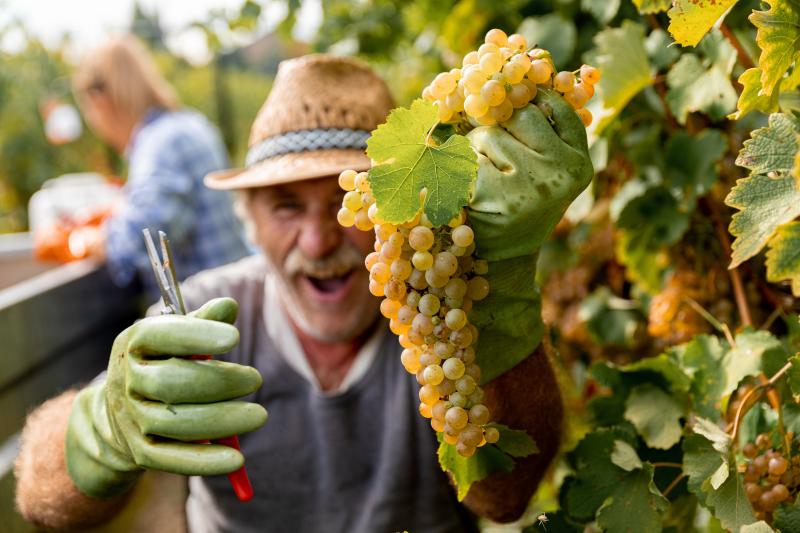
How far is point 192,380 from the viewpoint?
2.90 ft

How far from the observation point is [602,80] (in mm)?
1131

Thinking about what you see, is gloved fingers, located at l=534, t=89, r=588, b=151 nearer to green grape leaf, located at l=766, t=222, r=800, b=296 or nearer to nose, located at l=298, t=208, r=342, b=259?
green grape leaf, located at l=766, t=222, r=800, b=296

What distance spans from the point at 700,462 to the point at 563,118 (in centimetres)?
43

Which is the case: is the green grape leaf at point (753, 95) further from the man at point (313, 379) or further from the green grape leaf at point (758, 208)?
the man at point (313, 379)

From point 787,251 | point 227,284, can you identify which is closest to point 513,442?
point 787,251

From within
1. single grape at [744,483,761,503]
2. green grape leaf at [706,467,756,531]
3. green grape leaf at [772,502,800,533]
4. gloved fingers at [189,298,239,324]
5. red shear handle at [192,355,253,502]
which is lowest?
single grape at [744,483,761,503]

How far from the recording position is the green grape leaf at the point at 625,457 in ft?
3.25

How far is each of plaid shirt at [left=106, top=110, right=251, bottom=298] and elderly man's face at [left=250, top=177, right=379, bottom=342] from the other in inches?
57.7

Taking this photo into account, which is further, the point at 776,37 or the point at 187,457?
the point at 187,457

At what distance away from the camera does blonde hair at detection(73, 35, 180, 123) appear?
3.33 m

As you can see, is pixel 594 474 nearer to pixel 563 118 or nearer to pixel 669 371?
pixel 669 371

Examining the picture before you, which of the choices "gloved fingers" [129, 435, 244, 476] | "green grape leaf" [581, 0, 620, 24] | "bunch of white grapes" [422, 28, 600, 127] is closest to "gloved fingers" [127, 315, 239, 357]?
"gloved fingers" [129, 435, 244, 476]

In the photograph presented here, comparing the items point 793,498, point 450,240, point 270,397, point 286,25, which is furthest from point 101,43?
point 793,498

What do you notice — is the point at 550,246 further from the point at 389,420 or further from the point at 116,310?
the point at 116,310
